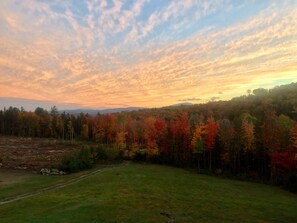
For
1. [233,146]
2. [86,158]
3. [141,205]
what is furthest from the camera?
[233,146]

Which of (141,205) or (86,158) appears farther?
(86,158)

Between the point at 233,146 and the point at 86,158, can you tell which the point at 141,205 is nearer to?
the point at 86,158

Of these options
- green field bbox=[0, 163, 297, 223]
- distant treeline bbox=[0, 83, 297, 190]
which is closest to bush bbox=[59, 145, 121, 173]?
distant treeline bbox=[0, 83, 297, 190]

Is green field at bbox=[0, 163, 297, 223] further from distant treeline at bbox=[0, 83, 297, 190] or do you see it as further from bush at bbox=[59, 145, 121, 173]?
bush at bbox=[59, 145, 121, 173]

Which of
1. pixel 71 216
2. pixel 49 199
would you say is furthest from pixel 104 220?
pixel 49 199

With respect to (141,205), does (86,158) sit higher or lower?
lower

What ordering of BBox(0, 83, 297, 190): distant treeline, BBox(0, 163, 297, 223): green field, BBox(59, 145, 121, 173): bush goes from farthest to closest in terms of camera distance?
BBox(59, 145, 121, 173): bush → BBox(0, 83, 297, 190): distant treeline → BBox(0, 163, 297, 223): green field

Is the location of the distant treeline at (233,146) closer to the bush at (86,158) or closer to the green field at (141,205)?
the bush at (86,158)

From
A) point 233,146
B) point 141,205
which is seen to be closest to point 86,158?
point 233,146

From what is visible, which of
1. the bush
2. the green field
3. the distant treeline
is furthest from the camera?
the bush

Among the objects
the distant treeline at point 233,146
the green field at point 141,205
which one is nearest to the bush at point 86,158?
the distant treeline at point 233,146

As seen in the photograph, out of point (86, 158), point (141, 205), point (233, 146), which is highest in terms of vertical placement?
point (233, 146)

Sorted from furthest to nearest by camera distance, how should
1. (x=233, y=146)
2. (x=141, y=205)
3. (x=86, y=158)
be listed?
(x=233, y=146)
(x=86, y=158)
(x=141, y=205)

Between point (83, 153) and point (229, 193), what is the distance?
44263 millimetres
